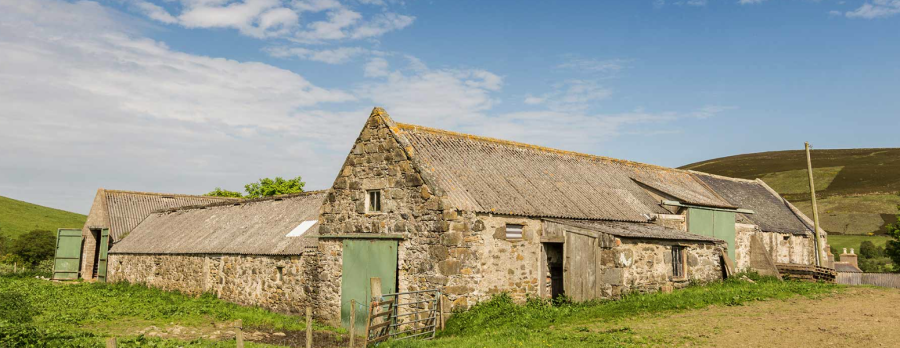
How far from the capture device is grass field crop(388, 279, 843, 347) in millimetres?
12523

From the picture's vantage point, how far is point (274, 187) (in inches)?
2014

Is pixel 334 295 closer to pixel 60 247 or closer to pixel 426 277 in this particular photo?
pixel 426 277

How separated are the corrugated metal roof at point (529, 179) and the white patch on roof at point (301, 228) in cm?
601

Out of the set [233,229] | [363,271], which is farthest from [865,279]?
[233,229]

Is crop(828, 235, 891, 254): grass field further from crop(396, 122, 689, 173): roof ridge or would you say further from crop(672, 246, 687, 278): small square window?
crop(672, 246, 687, 278): small square window

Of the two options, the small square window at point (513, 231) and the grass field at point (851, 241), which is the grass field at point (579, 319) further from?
the grass field at point (851, 241)

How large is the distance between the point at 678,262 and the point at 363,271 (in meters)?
10.0

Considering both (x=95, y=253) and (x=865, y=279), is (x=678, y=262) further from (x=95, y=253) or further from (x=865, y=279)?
(x=95, y=253)

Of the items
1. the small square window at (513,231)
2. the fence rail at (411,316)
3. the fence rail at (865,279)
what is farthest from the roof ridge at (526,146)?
the fence rail at (865,279)

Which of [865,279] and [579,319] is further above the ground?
[865,279]

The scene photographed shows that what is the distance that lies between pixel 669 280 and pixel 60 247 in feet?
113

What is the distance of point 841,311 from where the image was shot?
15.2 metres

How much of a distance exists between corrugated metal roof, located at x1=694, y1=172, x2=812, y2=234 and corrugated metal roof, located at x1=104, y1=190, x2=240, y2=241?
1054 inches

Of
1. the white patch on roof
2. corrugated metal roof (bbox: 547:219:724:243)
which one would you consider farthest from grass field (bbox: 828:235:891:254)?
the white patch on roof
